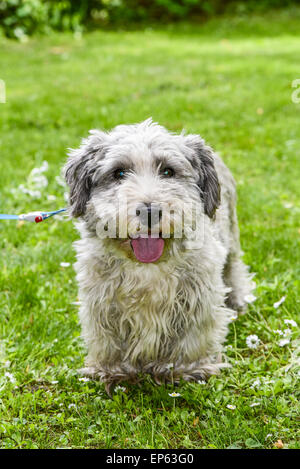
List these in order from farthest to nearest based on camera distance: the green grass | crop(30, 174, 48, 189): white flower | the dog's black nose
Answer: crop(30, 174, 48, 189): white flower, the green grass, the dog's black nose

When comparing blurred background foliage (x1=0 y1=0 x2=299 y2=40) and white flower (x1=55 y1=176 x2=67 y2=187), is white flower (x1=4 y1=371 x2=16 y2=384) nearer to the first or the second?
white flower (x1=55 y1=176 x2=67 y2=187)

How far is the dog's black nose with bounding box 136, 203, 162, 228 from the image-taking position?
2.65 metres

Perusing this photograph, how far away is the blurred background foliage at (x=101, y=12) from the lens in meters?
14.6

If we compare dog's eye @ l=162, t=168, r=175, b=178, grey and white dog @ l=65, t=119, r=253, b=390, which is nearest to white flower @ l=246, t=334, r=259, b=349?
grey and white dog @ l=65, t=119, r=253, b=390

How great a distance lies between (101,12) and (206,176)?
15.0m

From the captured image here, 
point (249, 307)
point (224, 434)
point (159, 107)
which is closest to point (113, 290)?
point (224, 434)

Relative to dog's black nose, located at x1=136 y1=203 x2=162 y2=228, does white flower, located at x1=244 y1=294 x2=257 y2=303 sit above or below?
below

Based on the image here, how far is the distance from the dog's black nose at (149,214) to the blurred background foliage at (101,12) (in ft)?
42.8

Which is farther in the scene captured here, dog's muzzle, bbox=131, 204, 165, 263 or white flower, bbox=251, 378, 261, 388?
white flower, bbox=251, 378, 261, 388
